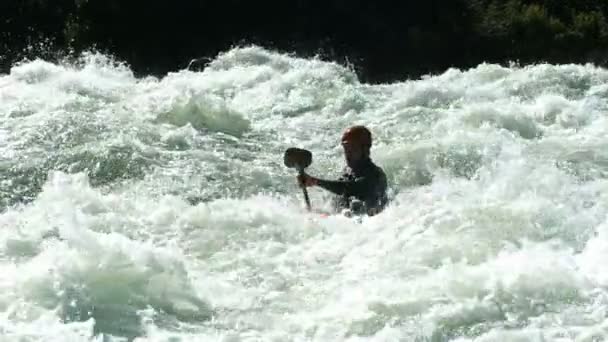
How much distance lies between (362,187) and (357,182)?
0.06m

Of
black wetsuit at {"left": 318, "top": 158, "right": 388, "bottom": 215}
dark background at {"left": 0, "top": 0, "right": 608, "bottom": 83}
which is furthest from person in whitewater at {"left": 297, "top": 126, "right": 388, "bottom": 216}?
dark background at {"left": 0, "top": 0, "right": 608, "bottom": 83}

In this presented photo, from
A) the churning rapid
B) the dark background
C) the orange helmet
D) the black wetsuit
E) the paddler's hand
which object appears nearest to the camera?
the churning rapid

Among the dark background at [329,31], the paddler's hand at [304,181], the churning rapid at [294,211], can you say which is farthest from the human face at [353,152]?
the dark background at [329,31]

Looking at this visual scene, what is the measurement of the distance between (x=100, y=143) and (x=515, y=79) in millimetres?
4830

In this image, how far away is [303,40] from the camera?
609 inches

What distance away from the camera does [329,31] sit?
51.3 ft

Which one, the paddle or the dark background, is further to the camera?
the dark background

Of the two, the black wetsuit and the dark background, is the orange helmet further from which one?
the dark background

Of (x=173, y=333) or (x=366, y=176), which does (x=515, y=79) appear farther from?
(x=173, y=333)

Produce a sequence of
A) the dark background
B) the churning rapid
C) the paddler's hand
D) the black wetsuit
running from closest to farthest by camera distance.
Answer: the churning rapid → the black wetsuit → the paddler's hand → the dark background

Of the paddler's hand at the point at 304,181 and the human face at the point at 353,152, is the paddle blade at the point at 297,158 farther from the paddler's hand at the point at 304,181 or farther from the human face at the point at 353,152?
the human face at the point at 353,152

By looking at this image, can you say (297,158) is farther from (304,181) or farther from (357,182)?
(357,182)

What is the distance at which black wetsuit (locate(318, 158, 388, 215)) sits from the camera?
26.1 feet

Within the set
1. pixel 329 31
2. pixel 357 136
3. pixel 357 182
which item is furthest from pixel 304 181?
pixel 329 31
